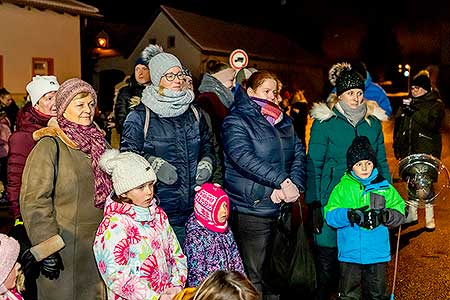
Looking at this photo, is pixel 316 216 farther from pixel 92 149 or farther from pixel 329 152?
pixel 92 149

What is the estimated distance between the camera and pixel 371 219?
5.34 m

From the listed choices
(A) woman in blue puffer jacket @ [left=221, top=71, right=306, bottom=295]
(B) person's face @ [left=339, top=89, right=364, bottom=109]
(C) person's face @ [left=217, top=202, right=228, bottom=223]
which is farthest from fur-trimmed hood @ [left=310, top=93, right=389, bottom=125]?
(C) person's face @ [left=217, top=202, right=228, bottom=223]

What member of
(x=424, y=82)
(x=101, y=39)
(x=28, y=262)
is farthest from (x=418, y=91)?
(x=101, y=39)

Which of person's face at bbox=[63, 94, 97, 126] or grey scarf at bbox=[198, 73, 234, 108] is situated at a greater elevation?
grey scarf at bbox=[198, 73, 234, 108]

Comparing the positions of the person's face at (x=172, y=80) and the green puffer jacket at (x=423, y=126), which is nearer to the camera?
the person's face at (x=172, y=80)

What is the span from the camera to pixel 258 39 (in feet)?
150

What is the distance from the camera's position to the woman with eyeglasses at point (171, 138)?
5.05 m

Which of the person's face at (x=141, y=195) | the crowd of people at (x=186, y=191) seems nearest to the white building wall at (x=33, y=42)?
the crowd of people at (x=186, y=191)

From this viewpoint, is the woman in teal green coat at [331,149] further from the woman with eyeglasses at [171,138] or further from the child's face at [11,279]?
the child's face at [11,279]

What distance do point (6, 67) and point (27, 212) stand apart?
1504cm

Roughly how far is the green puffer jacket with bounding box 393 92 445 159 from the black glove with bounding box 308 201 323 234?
12.9 ft

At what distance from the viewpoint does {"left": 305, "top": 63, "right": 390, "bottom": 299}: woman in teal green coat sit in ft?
19.4

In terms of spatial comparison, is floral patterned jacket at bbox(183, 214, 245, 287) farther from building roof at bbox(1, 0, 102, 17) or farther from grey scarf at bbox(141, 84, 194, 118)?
building roof at bbox(1, 0, 102, 17)

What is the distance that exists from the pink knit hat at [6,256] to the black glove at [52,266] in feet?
1.98
